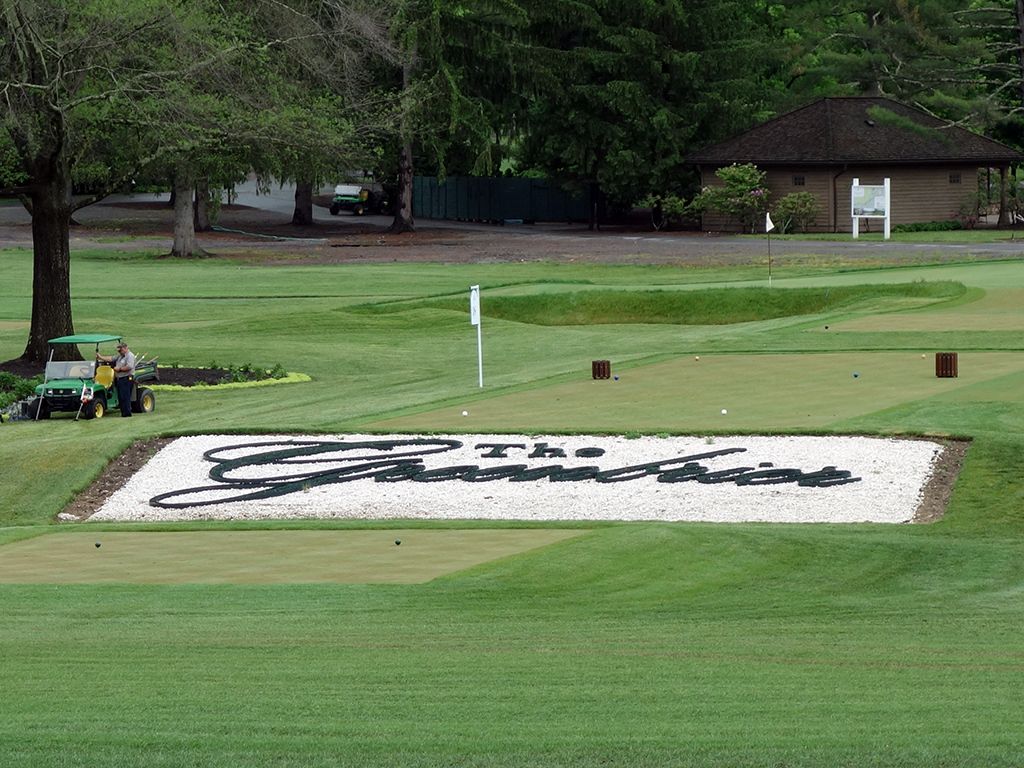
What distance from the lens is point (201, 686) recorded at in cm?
1030

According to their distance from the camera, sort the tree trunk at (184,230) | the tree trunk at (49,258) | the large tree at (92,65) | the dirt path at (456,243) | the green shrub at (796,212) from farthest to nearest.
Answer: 1. the green shrub at (796,212)
2. the tree trunk at (184,230)
3. the dirt path at (456,243)
4. the tree trunk at (49,258)
5. the large tree at (92,65)

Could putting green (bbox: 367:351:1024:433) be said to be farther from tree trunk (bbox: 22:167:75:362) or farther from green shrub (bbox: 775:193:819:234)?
green shrub (bbox: 775:193:819:234)

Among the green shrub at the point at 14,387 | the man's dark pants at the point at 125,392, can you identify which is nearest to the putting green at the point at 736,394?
the man's dark pants at the point at 125,392

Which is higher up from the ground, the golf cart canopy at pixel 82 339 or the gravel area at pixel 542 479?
the golf cart canopy at pixel 82 339

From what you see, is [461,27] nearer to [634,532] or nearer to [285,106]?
[285,106]

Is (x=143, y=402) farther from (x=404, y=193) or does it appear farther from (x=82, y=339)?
(x=404, y=193)

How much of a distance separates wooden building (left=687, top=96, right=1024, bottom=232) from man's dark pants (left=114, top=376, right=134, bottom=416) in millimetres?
48608

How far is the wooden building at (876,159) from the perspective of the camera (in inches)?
2808

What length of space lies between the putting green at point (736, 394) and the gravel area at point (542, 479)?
1.27 metres

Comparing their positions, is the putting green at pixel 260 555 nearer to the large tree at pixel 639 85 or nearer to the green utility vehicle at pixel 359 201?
the large tree at pixel 639 85

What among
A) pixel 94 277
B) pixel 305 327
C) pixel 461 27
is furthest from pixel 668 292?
pixel 461 27

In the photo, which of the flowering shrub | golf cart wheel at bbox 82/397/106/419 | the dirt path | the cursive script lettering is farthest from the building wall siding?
the cursive script lettering

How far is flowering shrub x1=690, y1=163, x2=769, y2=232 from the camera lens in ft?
235

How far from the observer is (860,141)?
72.0 m
